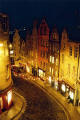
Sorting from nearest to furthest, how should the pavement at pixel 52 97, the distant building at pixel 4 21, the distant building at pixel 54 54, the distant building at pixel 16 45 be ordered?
the distant building at pixel 4 21
the pavement at pixel 52 97
the distant building at pixel 54 54
the distant building at pixel 16 45

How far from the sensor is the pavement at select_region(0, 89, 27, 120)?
28.6 m

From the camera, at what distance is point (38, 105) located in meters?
32.9

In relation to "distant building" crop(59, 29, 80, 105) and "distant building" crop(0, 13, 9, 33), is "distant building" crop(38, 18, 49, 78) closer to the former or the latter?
"distant building" crop(59, 29, 80, 105)

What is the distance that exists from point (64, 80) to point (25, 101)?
10954 mm

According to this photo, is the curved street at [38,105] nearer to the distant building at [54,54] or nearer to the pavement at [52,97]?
the pavement at [52,97]

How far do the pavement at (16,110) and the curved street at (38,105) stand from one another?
36.2 inches

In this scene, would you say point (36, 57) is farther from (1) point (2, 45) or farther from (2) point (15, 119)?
(2) point (15, 119)

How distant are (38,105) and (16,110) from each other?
502cm

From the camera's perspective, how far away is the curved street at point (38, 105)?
95.7 feet

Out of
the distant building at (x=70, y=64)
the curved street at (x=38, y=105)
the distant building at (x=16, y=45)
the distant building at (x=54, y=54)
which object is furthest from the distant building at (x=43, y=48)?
the distant building at (x=16, y=45)

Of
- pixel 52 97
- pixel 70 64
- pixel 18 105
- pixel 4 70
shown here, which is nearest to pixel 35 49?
pixel 70 64

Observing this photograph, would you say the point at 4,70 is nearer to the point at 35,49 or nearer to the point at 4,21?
the point at 4,21

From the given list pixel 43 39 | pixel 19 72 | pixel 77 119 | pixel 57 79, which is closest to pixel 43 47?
pixel 43 39

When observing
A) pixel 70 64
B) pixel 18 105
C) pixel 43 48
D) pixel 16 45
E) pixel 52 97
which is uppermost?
pixel 16 45
